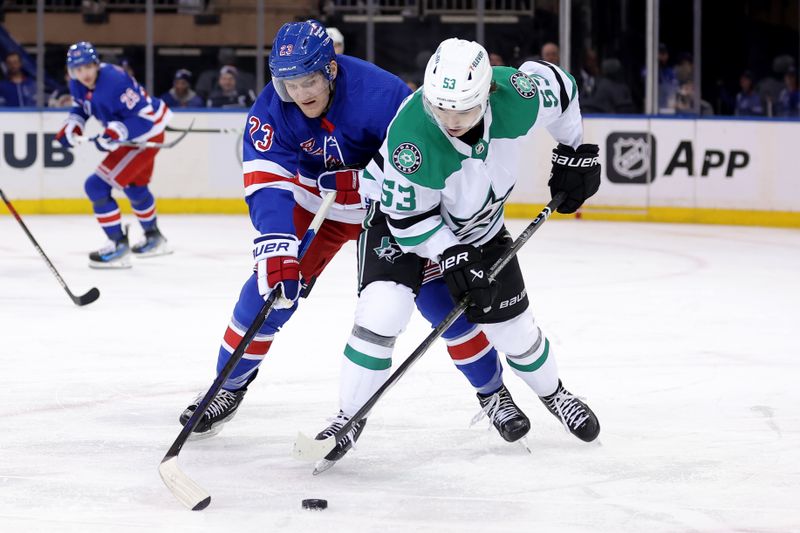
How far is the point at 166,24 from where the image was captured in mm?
9625

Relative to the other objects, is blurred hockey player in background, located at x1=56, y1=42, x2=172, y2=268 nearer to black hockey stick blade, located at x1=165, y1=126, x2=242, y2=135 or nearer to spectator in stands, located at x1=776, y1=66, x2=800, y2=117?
black hockey stick blade, located at x1=165, y1=126, x2=242, y2=135

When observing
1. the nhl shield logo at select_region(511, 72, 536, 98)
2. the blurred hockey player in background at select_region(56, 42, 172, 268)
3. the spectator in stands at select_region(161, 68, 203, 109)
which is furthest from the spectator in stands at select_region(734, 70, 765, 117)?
the nhl shield logo at select_region(511, 72, 536, 98)

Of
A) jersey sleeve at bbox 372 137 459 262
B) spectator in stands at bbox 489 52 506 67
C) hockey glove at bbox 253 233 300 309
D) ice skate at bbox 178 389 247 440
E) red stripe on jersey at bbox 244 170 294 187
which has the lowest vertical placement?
ice skate at bbox 178 389 247 440

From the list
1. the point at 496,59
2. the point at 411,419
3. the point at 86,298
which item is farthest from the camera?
the point at 496,59

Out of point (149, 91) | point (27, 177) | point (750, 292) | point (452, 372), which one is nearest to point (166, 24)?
point (149, 91)

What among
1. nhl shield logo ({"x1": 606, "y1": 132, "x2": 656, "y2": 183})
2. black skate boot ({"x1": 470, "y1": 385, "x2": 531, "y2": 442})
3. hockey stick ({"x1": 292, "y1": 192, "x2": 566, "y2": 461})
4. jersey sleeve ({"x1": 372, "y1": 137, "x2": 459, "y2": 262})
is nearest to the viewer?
jersey sleeve ({"x1": 372, "y1": 137, "x2": 459, "y2": 262})

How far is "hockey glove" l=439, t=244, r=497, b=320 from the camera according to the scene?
262cm

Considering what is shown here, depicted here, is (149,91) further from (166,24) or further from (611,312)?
(611,312)

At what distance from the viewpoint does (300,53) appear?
2.71 m

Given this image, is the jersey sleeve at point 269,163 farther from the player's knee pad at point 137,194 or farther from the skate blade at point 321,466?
the player's knee pad at point 137,194

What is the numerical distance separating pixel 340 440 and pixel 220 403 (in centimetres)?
48

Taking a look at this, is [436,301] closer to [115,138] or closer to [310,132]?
[310,132]

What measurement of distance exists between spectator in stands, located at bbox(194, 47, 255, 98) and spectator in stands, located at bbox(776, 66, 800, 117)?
3.61 m

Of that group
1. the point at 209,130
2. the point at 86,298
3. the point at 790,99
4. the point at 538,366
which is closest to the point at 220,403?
the point at 538,366
